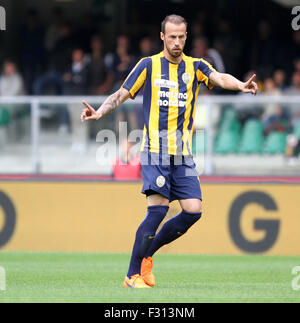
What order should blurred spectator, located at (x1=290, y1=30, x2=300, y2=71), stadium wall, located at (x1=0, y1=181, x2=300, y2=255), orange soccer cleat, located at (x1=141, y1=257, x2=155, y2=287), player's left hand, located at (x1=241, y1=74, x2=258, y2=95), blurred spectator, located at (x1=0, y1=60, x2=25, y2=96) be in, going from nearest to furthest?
player's left hand, located at (x1=241, y1=74, x2=258, y2=95) → orange soccer cleat, located at (x1=141, y1=257, x2=155, y2=287) → stadium wall, located at (x1=0, y1=181, x2=300, y2=255) → blurred spectator, located at (x1=0, y1=60, x2=25, y2=96) → blurred spectator, located at (x1=290, y1=30, x2=300, y2=71)

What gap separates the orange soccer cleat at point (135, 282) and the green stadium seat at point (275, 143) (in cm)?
456

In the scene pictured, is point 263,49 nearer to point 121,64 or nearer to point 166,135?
point 121,64

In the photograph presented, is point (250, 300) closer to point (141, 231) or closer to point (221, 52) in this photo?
point (141, 231)

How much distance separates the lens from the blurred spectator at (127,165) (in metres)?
11.3

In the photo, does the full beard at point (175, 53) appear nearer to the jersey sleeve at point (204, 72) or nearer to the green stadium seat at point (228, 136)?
the jersey sleeve at point (204, 72)

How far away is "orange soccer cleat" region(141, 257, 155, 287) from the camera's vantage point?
7262mm

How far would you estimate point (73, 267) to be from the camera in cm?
905

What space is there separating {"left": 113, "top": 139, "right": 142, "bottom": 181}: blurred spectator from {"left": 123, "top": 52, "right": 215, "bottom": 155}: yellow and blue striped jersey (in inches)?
157

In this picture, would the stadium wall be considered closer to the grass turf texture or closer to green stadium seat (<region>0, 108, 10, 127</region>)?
the grass turf texture

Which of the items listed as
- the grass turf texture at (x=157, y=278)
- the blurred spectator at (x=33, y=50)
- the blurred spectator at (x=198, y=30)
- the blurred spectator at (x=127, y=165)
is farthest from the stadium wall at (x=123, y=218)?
the blurred spectator at (x=198, y=30)

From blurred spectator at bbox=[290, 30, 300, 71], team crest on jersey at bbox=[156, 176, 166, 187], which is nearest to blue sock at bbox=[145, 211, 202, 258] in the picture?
team crest on jersey at bbox=[156, 176, 166, 187]

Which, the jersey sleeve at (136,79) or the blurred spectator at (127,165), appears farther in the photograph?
the blurred spectator at (127,165)

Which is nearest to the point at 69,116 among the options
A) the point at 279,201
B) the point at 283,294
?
the point at 279,201
